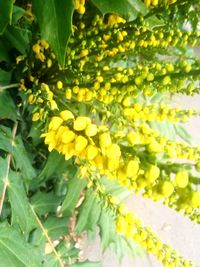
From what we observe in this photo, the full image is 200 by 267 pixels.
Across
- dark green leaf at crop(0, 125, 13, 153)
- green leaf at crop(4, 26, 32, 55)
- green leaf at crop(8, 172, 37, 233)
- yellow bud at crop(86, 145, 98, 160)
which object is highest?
green leaf at crop(4, 26, 32, 55)

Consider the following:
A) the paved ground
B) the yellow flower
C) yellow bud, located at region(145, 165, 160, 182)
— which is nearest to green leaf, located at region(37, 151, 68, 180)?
the yellow flower

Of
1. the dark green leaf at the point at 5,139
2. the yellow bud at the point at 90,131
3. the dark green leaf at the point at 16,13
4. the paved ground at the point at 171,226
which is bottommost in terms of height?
the paved ground at the point at 171,226

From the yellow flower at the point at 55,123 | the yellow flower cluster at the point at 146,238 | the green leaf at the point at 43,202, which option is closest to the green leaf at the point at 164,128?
the green leaf at the point at 43,202

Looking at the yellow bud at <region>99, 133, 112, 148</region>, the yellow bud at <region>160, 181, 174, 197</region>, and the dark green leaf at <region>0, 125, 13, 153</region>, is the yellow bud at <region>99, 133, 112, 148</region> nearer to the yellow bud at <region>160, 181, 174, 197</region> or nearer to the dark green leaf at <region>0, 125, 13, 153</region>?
the yellow bud at <region>160, 181, 174, 197</region>

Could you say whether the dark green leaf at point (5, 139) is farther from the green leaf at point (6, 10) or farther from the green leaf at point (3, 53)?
the green leaf at point (6, 10)

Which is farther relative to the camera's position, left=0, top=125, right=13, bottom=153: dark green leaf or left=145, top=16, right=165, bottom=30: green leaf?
left=0, top=125, right=13, bottom=153: dark green leaf

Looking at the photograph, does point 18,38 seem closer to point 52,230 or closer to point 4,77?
point 4,77
